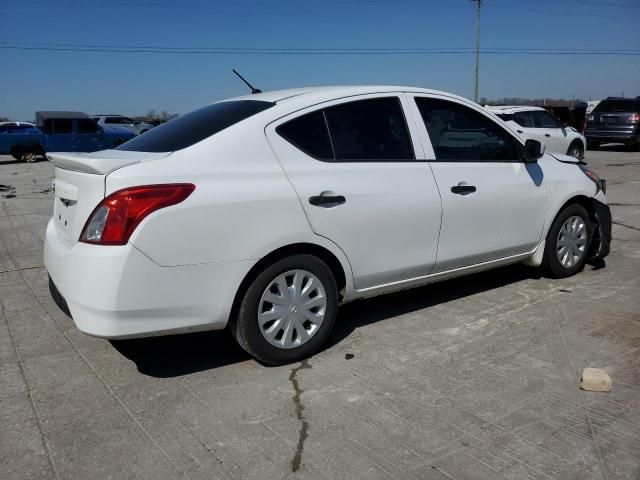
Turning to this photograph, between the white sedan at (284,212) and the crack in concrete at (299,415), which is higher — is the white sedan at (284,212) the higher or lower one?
the higher one

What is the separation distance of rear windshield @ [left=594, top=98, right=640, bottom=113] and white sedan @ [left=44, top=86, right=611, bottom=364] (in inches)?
705

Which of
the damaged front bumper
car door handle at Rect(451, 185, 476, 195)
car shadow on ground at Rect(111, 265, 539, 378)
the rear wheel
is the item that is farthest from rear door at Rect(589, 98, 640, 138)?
car door handle at Rect(451, 185, 476, 195)

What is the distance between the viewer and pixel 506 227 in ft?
15.1

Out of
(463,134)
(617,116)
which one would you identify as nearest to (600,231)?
(463,134)

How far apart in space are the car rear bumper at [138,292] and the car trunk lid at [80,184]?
0.51 ft

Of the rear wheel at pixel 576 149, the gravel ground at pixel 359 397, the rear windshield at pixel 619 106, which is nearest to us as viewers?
the gravel ground at pixel 359 397

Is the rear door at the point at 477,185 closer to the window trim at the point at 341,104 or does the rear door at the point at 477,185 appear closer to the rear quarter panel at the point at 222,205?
the window trim at the point at 341,104

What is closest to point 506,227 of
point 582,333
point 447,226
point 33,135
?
point 447,226

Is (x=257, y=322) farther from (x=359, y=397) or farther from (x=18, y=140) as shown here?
(x=18, y=140)

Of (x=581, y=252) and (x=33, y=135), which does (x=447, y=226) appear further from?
(x=33, y=135)

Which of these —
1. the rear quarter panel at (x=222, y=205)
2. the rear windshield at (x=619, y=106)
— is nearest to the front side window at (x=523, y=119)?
the rear windshield at (x=619, y=106)

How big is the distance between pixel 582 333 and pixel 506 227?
1.00 meters

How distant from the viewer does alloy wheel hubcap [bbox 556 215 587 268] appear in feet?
16.8

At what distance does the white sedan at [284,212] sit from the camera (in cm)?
307
